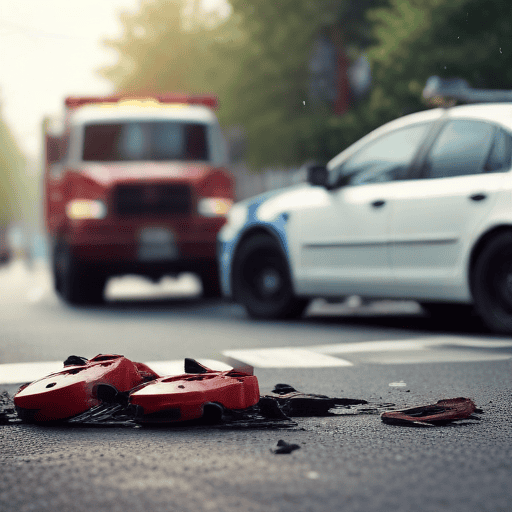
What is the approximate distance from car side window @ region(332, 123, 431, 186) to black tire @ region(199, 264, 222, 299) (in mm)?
4321

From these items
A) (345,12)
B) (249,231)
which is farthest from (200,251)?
(345,12)

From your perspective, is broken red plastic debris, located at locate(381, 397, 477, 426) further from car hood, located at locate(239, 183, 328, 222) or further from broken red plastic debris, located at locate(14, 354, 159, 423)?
car hood, located at locate(239, 183, 328, 222)

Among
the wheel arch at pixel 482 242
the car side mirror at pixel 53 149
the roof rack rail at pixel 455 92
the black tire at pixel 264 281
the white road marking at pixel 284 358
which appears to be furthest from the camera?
the car side mirror at pixel 53 149

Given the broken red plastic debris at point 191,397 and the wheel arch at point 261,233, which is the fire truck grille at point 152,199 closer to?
the wheel arch at point 261,233

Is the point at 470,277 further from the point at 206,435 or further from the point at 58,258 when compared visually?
the point at 58,258

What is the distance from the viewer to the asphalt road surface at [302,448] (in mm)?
3371

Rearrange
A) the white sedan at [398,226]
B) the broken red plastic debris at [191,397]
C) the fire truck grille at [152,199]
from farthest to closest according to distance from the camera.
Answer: the fire truck grille at [152,199] < the white sedan at [398,226] < the broken red plastic debris at [191,397]

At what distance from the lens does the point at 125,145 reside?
13.5 m

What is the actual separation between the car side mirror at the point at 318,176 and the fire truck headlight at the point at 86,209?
3838 mm

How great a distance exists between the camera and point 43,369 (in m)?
6.65

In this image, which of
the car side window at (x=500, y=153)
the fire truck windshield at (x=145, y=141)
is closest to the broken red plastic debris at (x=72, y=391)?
the car side window at (x=500, y=153)

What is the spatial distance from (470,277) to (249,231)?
8.69ft

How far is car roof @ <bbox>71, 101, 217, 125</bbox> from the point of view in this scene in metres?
13.8

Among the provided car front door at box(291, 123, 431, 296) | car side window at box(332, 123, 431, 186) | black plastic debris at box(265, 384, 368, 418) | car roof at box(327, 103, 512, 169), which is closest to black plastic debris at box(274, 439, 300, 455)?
black plastic debris at box(265, 384, 368, 418)
